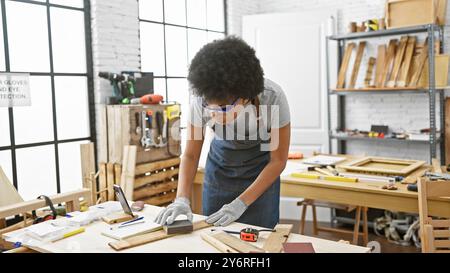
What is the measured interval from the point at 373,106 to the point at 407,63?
67 cm

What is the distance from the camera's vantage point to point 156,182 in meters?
3.69

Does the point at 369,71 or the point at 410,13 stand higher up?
the point at 410,13

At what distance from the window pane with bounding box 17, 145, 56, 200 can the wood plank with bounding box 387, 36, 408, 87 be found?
10.8 ft

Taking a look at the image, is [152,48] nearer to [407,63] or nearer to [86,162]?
[86,162]

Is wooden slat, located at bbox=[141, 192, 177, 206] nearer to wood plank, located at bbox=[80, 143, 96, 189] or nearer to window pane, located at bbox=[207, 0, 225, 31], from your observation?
wood plank, located at bbox=[80, 143, 96, 189]

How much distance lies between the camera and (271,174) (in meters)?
2.10

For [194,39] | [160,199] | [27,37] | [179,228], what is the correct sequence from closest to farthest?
[179,228]
[27,37]
[160,199]
[194,39]

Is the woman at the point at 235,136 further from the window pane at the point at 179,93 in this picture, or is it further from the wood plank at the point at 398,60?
the wood plank at the point at 398,60

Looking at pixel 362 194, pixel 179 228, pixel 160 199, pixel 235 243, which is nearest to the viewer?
pixel 235 243

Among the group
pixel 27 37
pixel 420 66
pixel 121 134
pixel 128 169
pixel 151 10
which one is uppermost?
pixel 151 10

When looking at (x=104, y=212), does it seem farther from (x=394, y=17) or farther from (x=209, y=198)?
(x=394, y=17)

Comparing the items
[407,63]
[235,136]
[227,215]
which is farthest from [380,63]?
[227,215]

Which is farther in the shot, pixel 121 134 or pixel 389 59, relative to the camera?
pixel 389 59
